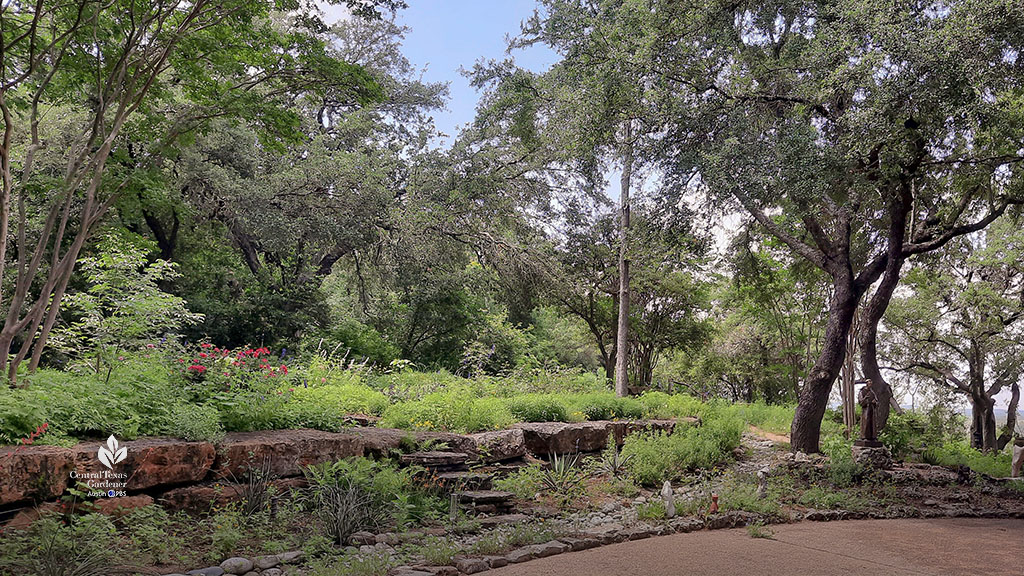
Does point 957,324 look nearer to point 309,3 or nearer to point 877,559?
point 877,559

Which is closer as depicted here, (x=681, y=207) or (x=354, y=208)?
(x=681, y=207)

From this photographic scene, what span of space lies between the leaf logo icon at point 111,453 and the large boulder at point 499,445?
3780 mm

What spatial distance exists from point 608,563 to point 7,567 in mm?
3844

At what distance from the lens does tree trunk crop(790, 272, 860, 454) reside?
9.88 meters

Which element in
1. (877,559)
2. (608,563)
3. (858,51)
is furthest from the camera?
(858,51)

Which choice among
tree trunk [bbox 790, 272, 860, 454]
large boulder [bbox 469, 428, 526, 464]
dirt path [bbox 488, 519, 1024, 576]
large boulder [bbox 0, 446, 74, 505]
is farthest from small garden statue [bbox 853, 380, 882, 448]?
large boulder [bbox 0, 446, 74, 505]

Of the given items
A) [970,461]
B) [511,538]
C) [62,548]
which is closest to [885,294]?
[970,461]

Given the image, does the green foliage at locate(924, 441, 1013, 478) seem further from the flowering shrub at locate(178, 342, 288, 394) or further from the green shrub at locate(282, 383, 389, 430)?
the flowering shrub at locate(178, 342, 288, 394)

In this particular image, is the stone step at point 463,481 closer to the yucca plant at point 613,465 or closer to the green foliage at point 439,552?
the green foliage at point 439,552

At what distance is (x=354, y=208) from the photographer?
43.0ft

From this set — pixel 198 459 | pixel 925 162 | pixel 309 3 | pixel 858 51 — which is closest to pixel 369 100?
pixel 309 3

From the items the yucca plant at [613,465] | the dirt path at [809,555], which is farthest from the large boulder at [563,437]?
the dirt path at [809,555]

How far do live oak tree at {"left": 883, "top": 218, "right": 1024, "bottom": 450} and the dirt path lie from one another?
9691 mm

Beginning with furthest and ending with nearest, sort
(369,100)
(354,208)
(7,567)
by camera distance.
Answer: (354,208) < (369,100) < (7,567)
